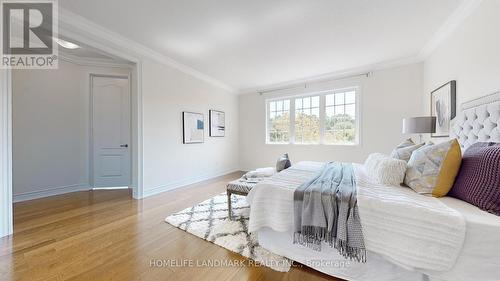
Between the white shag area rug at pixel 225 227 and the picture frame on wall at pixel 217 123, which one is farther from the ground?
the picture frame on wall at pixel 217 123

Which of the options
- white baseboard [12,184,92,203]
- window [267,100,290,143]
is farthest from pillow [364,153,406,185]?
white baseboard [12,184,92,203]

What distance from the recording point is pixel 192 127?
4.26 metres

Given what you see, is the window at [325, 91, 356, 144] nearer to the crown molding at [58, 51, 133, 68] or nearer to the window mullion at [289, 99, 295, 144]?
the window mullion at [289, 99, 295, 144]

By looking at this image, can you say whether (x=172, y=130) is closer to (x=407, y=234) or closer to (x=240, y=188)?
(x=240, y=188)

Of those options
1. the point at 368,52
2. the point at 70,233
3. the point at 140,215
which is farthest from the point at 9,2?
the point at 368,52

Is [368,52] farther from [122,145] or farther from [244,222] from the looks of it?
[122,145]

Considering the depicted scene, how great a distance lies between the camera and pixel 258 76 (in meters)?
4.48

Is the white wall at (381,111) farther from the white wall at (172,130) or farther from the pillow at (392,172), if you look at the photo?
the pillow at (392,172)

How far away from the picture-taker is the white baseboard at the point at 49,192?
9.95 ft

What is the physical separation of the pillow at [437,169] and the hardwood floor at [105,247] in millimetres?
1050

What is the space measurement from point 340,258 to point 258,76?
3904mm

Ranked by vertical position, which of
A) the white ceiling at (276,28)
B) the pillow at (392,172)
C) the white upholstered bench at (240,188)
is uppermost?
the white ceiling at (276,28)

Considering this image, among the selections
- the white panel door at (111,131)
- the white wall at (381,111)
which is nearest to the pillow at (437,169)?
the white wall at (381,111)

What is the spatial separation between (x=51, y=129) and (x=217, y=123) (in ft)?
10.4
